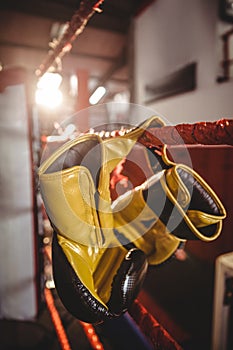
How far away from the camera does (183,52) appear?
3061mm

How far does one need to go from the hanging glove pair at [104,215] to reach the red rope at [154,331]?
0.27 metres

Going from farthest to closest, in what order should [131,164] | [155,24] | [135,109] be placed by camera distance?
1. [135,109]
2. [155,24]
3. [131,164]

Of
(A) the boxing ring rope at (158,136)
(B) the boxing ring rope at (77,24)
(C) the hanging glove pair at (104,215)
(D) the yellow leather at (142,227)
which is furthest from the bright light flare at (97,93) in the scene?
(C) the hanging glove pair at (104,215)

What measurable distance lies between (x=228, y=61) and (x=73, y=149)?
8.13ft

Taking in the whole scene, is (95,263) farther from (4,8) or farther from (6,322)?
(4,8)

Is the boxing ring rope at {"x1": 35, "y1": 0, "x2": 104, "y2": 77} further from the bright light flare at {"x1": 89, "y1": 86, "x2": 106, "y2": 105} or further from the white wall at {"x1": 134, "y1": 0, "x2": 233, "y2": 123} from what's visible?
the bright light flare at {"x1": 89, "y1": 86, "x2": 106, "y2": 105}

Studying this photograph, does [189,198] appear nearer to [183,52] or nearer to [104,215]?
[104,215]

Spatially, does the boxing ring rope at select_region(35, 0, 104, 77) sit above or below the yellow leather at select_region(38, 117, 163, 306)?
Answer: above

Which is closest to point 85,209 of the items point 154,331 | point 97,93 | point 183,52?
point 154,331

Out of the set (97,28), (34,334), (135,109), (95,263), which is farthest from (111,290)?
(97,28)

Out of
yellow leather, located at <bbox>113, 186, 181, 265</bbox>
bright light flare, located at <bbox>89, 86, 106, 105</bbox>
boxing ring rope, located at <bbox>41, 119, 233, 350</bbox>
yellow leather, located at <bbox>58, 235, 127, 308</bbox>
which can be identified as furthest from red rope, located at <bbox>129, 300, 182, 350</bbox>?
bright light flare, located at <bbox>89, 86, 106, 105</bbox>

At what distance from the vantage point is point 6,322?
2281 mm

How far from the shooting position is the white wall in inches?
100

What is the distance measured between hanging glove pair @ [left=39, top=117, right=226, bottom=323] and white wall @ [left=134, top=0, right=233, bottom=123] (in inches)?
57.8
